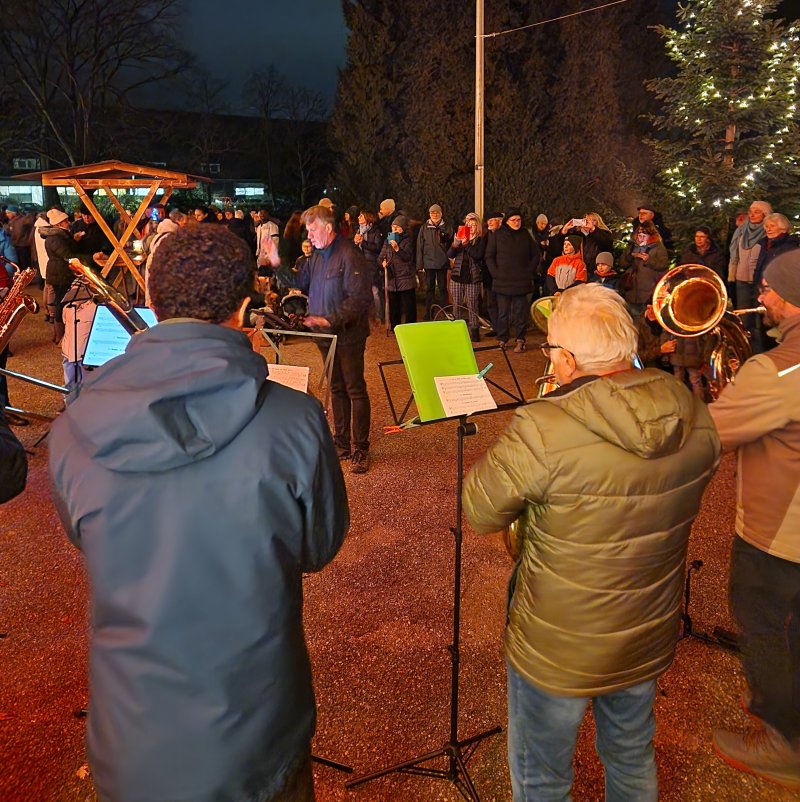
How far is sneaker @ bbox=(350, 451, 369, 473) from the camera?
18.6 ft

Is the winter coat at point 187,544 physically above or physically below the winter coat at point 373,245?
below

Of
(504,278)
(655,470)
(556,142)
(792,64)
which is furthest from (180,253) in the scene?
(556,142)

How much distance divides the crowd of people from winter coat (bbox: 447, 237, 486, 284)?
24.6ft

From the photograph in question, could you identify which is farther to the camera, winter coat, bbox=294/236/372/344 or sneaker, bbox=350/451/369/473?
sneaker, bbox=350/451/369/473

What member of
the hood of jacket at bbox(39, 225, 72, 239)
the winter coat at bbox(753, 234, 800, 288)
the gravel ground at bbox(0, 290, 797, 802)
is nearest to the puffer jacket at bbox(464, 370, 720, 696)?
the gravel ground at bbox(0, 290, 797, 802)

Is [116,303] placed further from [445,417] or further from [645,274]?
[645,274]

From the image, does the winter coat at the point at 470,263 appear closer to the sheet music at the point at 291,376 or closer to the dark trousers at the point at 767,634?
the sheet music at the point at 291,376

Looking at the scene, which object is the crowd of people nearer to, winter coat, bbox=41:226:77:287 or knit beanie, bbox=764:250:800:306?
knit beanie, bbox=764:250:800:306

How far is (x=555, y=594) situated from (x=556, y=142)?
65.5ft

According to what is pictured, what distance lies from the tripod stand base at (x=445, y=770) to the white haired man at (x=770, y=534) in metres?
1.03

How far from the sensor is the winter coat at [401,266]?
10255 mm

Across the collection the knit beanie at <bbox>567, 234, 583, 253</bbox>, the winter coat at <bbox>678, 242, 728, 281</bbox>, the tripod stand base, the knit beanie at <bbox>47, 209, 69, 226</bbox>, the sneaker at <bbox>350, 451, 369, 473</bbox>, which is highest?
the knit beanie at <bbox>47, 209, 69, 226</bbox>

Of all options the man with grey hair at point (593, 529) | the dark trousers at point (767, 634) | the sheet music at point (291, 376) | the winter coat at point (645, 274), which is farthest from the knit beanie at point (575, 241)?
the man with grey hair at point (593, 529)

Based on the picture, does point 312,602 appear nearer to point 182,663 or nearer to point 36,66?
point 182,663
